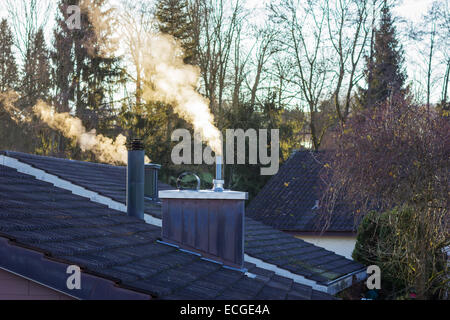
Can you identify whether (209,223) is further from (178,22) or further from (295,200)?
(178,22)

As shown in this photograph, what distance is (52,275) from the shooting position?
15.0ft

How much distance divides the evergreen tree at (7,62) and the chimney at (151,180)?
15.8 metres

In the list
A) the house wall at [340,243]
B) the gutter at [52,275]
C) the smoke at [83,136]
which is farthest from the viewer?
the smoke at [83,136]

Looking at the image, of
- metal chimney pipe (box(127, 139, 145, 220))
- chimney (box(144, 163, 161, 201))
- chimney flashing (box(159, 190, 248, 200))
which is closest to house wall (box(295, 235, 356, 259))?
chimney (box(144, 163, 161, 201))

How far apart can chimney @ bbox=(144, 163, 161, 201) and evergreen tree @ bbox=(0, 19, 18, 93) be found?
1579 centimetres

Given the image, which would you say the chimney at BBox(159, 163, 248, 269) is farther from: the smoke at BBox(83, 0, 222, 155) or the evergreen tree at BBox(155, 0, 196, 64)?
the evergreen tree at BBox(155, 0, 196, 64)

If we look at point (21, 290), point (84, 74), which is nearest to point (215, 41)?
point (84, 74)

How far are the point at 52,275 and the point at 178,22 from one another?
23774 millimetres

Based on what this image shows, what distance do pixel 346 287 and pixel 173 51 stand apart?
17.7 m

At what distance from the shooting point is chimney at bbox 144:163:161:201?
11695 mm

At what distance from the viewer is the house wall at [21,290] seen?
15.6 ft

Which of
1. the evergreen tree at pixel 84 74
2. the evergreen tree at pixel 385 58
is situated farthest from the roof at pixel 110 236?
the evergreen tree at pixel 385 58

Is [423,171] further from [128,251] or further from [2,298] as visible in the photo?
[2,298]

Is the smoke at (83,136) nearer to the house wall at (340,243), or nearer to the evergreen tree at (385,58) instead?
the house wall at (340,243)
